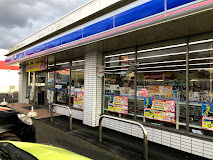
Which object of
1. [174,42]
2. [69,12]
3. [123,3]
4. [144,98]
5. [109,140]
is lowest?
[109,140]

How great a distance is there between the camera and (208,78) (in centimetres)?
388

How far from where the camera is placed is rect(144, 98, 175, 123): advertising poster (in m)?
4.36

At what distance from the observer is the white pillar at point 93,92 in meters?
5.95

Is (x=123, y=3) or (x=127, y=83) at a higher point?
(x=123, y=3)

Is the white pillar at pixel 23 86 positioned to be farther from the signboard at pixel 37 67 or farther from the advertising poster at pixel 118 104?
the advertising poster at pixel 118 104

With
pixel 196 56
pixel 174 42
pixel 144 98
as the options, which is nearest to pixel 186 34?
pixel 174 42

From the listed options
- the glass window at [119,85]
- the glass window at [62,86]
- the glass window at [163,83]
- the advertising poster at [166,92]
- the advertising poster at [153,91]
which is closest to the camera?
the glass window at [163,83]

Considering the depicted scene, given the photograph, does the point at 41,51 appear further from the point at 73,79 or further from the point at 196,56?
the point at 196,56

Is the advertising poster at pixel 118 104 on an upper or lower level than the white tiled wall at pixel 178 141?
upper

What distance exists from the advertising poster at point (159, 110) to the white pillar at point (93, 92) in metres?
2.01

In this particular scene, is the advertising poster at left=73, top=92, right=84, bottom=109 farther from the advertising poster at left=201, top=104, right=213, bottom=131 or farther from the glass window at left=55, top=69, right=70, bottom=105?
the advertising poster at left=201, top=104, right=213, bottom=131

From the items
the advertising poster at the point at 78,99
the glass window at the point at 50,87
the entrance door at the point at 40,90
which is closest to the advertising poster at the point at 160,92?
the advertising poster at the point at 78,99

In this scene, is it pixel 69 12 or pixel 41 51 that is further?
pixel 41 51

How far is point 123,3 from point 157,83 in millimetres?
2740
